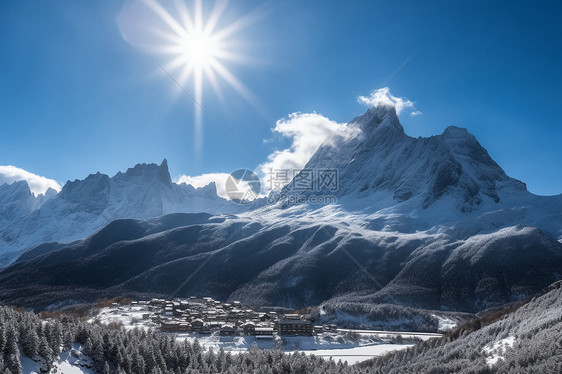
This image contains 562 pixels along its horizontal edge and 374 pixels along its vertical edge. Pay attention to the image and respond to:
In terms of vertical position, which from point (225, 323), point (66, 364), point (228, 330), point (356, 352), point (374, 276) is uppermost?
point (374, 276)

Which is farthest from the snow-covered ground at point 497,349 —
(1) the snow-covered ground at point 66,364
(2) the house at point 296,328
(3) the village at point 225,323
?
(2) the house at point 296,328

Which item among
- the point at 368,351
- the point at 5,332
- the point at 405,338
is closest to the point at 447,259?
the point at 405,338

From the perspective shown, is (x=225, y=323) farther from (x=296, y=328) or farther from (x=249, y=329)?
(x=296, y=328)

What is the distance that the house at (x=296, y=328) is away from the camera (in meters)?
84.8

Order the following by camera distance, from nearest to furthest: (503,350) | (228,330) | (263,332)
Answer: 1. (503,350)
2. (263,332)
3. (228,330)

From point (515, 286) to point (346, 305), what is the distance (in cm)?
6551

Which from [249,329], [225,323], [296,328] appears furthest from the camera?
[225,323]

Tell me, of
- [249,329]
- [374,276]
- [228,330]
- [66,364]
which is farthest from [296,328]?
[374,276]

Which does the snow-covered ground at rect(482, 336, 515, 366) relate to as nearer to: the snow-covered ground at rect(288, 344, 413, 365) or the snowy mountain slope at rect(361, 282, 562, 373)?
the snowy mountain slope at rect(361, 282, 562, 373)

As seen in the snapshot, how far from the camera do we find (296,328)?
85.4 m

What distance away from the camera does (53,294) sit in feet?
549

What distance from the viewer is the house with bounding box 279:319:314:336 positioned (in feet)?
278

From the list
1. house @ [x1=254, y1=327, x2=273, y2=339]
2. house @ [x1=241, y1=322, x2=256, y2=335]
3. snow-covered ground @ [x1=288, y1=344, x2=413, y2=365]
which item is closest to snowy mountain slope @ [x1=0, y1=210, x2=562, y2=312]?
snow-covered ground @ [x1=288, y1=344, x2=413, y2=365]

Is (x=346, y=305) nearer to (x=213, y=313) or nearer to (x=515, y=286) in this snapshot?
(x=213, y=313)
